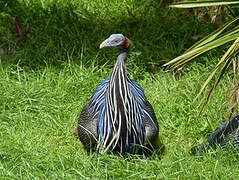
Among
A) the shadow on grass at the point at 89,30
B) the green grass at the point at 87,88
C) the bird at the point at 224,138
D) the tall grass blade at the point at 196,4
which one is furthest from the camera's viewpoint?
the shadow on grass at the point at 89,30

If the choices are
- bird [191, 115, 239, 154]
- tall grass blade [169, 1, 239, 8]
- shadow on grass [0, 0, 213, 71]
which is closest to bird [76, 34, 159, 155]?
bird [191, 115, 239, 154]

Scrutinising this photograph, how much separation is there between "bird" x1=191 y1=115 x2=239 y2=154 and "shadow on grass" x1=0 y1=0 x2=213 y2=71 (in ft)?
4.92

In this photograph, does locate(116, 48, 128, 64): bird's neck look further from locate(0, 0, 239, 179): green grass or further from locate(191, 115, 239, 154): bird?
locate(191, 115, 239, 154): bird

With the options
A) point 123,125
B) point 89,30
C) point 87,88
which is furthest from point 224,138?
point 89,30

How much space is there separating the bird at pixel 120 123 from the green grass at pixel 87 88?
124 millimetres

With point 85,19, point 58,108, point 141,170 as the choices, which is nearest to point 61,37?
point 85,19

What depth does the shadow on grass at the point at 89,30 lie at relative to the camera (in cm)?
580

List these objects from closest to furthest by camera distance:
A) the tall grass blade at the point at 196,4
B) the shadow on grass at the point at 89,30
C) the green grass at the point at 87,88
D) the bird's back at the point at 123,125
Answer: the tall grass blade at the point at 196,4 → the green grass at the point at 87,88 → the bird's back at the point at 123,125 → the shadow on grass at the point at 89,30

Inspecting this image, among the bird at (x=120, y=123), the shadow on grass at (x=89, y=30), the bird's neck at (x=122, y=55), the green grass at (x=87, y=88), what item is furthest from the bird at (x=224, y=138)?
the shadow on grass at (x=89, y=30)

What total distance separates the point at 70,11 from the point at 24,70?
3.02 feet

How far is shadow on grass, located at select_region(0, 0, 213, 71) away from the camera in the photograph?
5.80 m

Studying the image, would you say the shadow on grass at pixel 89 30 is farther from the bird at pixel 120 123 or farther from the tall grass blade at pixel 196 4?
the tall grass blade at pixel 196 4

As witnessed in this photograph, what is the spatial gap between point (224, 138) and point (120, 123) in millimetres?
653

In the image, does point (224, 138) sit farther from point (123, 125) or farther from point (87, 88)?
point (87, 88)
